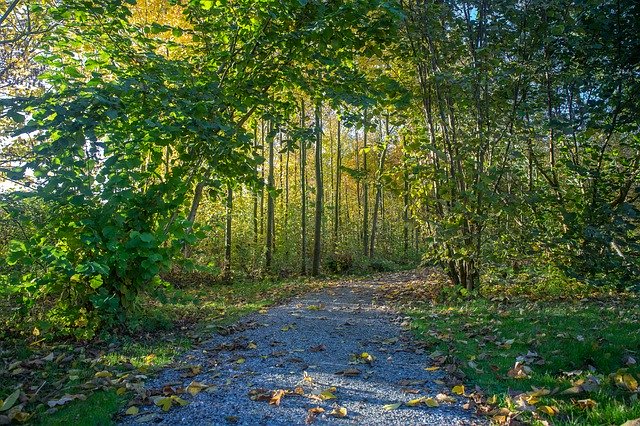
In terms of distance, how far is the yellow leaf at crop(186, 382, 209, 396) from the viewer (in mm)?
3974

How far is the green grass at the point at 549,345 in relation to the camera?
11.3ft

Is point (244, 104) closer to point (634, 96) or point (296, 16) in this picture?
point (296, 16)

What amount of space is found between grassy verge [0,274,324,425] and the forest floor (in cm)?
2

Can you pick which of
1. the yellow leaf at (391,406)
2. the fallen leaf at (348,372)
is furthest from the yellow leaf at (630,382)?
the fallen leaf at (348,372)

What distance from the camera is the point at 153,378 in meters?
4.49

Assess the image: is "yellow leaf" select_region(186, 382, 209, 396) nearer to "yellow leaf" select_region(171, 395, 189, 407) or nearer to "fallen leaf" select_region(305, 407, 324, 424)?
"yellow leaf" select_region(171, 395, 189, 407)

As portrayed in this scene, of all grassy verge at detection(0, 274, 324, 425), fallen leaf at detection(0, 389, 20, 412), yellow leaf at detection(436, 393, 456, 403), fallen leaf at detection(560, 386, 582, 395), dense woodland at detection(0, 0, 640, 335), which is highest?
dense woodland at detection(0, 0, 640, 335)

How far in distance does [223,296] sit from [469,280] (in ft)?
20.4

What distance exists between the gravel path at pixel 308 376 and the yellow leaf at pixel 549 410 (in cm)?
44

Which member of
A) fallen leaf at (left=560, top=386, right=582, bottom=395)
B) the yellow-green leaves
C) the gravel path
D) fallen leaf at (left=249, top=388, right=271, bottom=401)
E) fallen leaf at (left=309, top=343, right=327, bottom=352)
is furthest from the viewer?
fallen leaf at (left=309, top=343, right=327, bottom=352)

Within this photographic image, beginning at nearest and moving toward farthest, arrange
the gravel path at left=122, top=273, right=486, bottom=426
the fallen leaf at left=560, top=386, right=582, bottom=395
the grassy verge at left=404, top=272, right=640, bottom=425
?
the grassy verge at left=404, top=272, right=640, bottom=425 < the gravel path at left=122, top=273, right=486, bottom=426 < the fallen leaf at left=560, top=386, right=582, bottom=395

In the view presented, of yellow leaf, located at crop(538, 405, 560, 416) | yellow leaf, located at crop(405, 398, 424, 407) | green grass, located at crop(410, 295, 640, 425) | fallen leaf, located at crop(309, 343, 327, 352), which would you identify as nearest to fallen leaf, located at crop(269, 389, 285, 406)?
yellow leaf, located at crop(405, 398, 424, 407)

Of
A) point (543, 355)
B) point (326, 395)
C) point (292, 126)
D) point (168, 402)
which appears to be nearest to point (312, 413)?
point (326, 395)

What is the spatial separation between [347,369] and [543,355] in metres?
1.98
